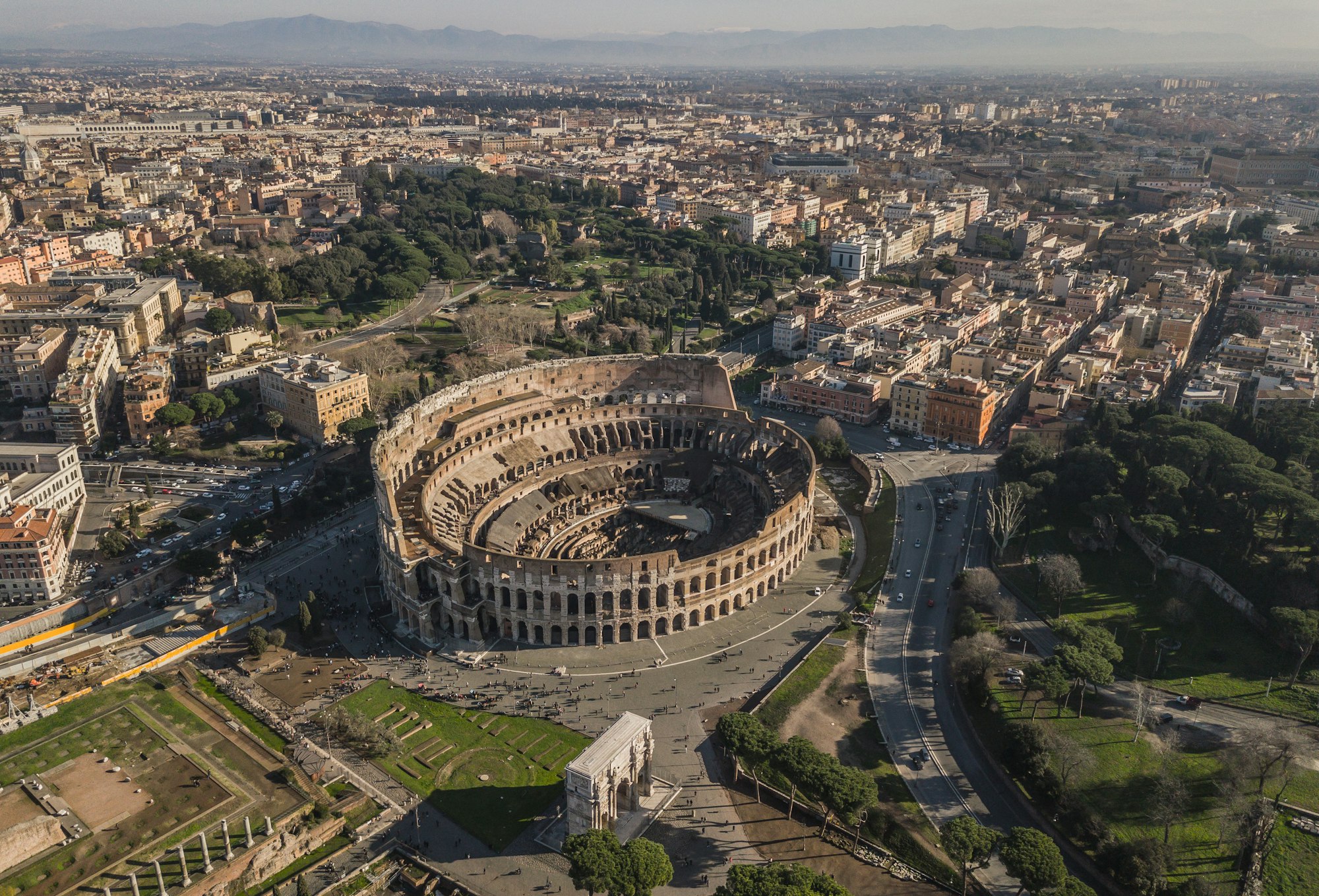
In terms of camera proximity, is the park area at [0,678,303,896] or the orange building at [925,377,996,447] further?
the orange building at [925,377,996,447]

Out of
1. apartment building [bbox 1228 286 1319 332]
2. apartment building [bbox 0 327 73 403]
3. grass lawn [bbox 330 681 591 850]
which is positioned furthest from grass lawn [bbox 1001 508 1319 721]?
apartment building [bbox 0 327 73 403]

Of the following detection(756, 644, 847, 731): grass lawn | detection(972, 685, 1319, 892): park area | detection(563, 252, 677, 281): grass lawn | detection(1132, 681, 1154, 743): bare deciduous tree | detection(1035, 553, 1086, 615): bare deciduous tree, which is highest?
detection(563, 252, 677, 281): grass lawn

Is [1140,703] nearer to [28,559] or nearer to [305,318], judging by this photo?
[28,559]

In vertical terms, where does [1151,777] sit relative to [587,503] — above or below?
below

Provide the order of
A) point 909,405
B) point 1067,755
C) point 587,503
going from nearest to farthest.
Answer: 1. point 1067,755
2. point 587,503
3. point 909,405

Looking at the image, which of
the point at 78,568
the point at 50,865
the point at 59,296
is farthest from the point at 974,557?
the point at 59,296

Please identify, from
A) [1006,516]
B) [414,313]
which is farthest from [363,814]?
[414,313]

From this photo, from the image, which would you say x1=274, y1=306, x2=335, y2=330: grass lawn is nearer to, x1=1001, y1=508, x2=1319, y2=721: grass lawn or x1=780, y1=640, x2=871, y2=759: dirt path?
x1=780, y1=640, x2=871, y2=759: dirt path

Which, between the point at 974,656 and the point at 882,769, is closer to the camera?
the point at 882,769
